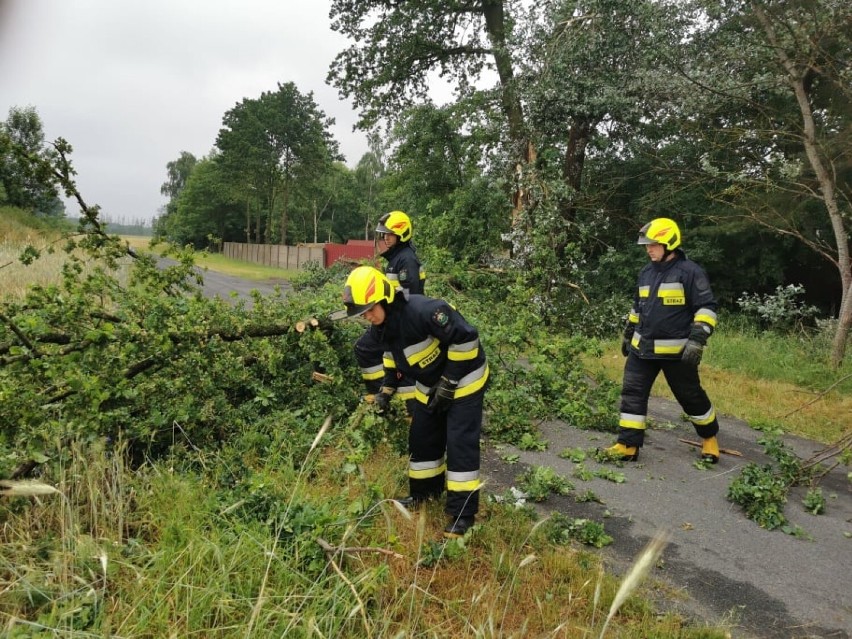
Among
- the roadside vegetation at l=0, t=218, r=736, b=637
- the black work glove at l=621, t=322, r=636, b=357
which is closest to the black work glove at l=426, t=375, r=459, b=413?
the roadside vegetation at l=0, t=218, r=736, b=637

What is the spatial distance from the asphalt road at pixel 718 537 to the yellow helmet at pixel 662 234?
72.5 inches

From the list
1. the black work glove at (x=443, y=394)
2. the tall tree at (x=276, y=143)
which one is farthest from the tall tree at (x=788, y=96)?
the tall tree at (x=276, y=143)

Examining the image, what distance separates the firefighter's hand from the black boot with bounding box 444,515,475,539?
2.33 m

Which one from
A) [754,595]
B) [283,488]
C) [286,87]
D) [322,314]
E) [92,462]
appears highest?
[286,87]

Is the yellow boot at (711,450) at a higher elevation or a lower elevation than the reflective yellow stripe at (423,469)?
lower

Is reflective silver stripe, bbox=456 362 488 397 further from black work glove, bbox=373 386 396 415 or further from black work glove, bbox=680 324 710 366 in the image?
black work glove, bbox=680 324 710 366

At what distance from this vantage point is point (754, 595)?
2.87m

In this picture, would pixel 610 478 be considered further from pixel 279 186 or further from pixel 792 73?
pixel 279 186

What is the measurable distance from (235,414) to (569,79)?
8930mm

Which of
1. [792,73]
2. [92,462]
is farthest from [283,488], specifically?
[792,73]

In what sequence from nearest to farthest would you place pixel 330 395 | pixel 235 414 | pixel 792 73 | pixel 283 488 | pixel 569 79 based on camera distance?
pixel 283 488, pixel 235 414, pixel 330 395, pixel 792 73, pixel 569 79

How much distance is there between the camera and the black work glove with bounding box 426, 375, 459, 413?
3.13m

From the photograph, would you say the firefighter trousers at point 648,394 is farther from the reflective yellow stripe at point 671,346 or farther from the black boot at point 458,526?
the black boot at point 458,526

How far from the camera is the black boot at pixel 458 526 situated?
3.13 meters
